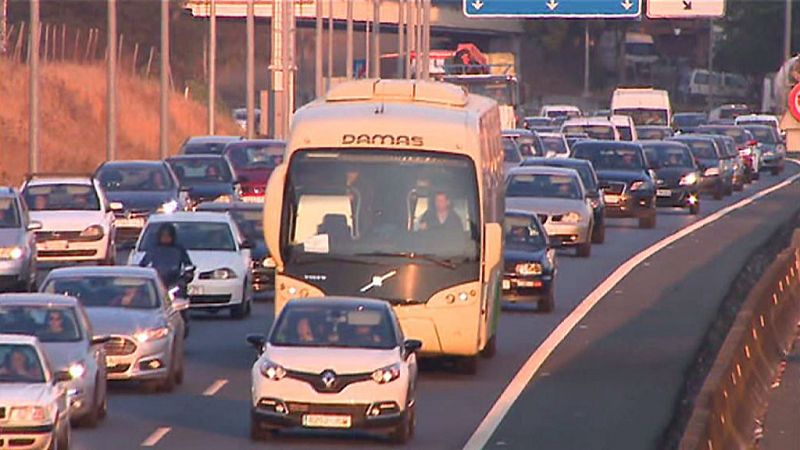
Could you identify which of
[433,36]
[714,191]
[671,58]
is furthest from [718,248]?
[671,58]

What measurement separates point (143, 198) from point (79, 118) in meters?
37.2

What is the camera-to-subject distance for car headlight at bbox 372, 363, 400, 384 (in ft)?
67.1

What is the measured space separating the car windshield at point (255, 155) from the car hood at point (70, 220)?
13708mm

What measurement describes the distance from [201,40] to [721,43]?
163ft

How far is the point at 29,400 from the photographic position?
59.8 ft

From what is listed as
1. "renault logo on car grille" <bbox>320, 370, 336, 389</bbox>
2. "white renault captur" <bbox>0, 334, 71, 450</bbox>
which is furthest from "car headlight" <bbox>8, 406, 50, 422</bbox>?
"renault logo on car grille" <bbox>320, 370, 336, 389</bbox>

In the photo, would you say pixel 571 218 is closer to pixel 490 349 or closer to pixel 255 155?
pixel 255 155

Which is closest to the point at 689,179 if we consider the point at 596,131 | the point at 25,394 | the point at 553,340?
the point at 596,131

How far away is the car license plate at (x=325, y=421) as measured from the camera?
20281 millimetres

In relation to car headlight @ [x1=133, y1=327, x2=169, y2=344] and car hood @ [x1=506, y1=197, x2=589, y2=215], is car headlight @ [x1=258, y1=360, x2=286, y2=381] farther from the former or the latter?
car hood @ [x1=506, y1=197, x2=589, y2=215]

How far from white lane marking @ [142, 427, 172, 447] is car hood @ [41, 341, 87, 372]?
3.16 ft

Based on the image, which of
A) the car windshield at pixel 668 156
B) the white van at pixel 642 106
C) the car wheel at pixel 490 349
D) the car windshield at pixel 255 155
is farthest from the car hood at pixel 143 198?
the white van at pixel 642 106

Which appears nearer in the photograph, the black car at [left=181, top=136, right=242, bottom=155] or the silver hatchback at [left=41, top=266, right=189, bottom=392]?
the silver hatchback at [left=41, top=266, right=189, bottom=392]

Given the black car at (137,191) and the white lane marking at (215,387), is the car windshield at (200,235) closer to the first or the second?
the white lane marking at (215,387)
